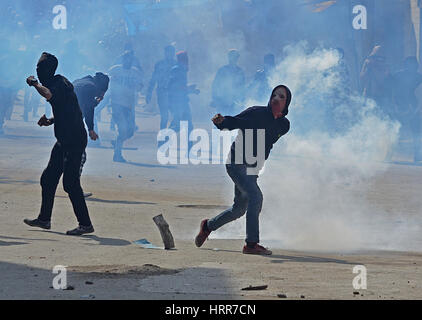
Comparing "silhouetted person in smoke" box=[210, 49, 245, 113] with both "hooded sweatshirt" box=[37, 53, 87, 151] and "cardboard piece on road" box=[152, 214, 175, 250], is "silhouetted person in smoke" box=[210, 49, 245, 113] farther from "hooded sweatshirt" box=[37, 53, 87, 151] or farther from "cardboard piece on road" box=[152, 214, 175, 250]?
"cardboard piece on road" box=[152, 214, 175, 250]

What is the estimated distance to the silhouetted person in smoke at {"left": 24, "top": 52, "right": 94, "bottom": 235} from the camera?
9.25 m

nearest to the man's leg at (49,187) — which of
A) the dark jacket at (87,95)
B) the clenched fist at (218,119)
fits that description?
the dark jacket at (87,95)

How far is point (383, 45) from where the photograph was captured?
26391mm

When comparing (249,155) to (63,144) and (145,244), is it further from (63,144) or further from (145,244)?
(63,144)

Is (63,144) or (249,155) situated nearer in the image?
(249,155)

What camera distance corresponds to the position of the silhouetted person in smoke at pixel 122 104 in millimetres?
17328

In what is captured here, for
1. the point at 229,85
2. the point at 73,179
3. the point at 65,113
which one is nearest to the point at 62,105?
the point at 65,113

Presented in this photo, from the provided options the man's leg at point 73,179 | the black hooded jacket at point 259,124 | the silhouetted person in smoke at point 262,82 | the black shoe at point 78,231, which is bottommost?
the black shoe at point 78,231

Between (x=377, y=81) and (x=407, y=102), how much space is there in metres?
1.38

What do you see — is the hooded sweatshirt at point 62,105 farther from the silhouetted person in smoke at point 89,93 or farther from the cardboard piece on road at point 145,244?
the silhouetted person in smoke at point 89,93

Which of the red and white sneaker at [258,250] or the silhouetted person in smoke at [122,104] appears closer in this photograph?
the red and white sneaker at [258,250]

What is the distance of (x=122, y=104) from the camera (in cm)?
1797

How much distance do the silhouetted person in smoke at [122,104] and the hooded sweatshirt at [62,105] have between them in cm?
792

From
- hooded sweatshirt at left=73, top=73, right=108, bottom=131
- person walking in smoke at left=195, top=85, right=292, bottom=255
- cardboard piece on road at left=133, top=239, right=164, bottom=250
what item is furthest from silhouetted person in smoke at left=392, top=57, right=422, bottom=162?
cardboard piece on road at left=133, top=239, right=164, bottom=250
